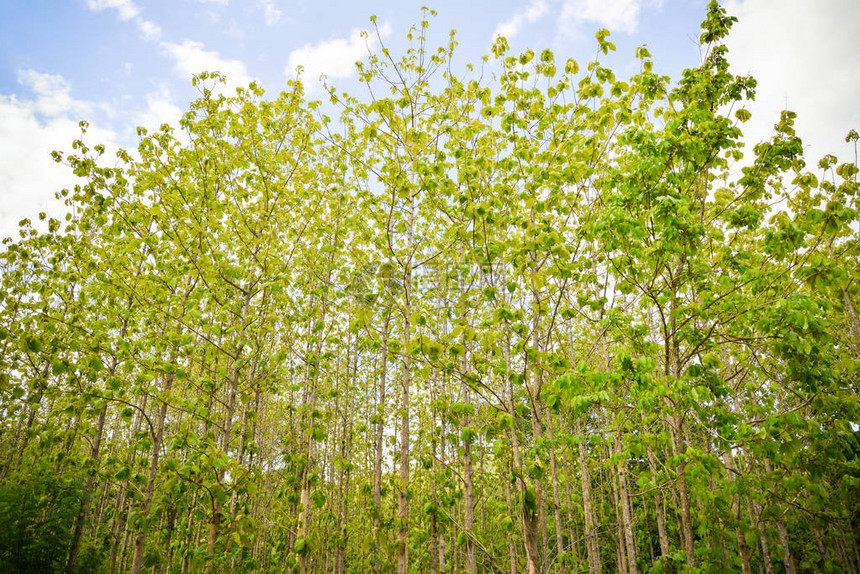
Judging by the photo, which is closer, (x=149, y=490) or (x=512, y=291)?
(x=512, y=291)

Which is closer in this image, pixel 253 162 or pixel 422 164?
pixel 422 164

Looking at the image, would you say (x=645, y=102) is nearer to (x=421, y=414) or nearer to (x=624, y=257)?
(x=624, y=257)

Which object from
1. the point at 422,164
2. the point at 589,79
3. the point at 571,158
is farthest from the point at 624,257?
the point at 422,164

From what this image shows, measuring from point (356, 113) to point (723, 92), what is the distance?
16.4 feet

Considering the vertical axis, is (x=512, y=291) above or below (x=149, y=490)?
above

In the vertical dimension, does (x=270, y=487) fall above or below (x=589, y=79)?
below

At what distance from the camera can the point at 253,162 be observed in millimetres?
6203

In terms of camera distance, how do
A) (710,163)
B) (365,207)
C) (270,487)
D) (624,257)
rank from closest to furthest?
(624,257) < (710,163) < (365,207) < (270,487)

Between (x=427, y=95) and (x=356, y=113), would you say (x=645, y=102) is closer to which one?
(x=427, y=95)

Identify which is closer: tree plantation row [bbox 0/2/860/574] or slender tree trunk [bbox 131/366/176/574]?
tree plantation row [bbox 0/2/860/574]

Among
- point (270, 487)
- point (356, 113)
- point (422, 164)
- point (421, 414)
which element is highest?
point (356, 113)

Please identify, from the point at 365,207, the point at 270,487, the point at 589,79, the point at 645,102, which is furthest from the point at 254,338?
the point at 270,487

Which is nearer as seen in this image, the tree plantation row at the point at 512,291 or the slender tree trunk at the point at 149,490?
the tree plantation row at the point at 512,291

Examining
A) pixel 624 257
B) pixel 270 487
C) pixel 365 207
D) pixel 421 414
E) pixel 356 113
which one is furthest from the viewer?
pixel 270 487
